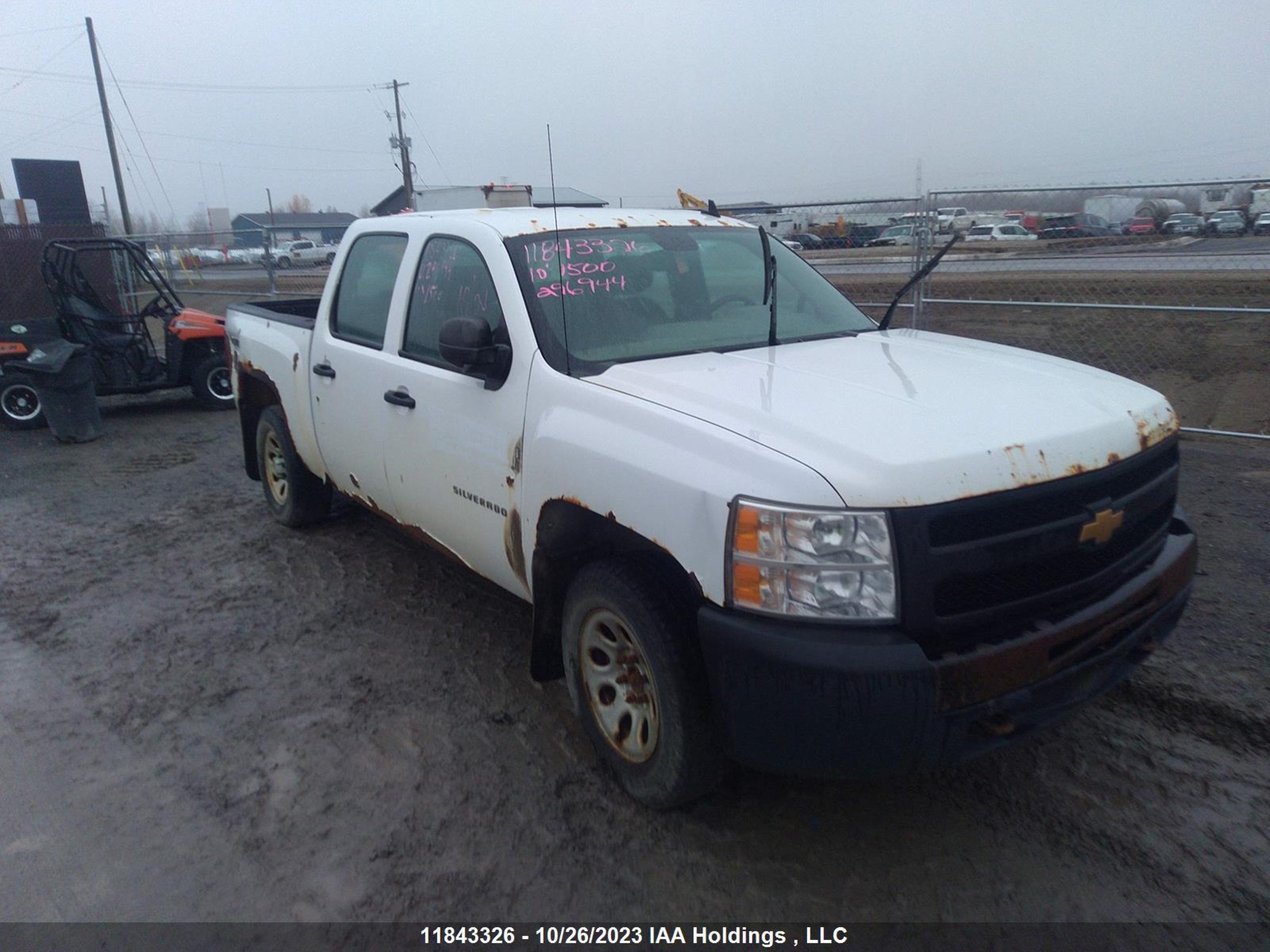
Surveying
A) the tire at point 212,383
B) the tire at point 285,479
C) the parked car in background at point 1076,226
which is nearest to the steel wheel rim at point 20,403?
the tire at point 212,383

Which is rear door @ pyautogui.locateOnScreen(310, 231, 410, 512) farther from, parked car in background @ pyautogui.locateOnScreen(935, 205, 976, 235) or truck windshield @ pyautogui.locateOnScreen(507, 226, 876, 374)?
parked car in background @ pyautogui.locateOnScreen(935, 205, 976, 235)

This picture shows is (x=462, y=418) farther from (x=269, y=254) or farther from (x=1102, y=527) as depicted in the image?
(x=269, y=254)

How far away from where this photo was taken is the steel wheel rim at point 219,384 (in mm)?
10750

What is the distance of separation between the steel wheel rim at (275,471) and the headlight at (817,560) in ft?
14.2

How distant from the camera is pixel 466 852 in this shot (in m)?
2.90

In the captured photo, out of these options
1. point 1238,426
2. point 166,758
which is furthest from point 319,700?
point 1238,426

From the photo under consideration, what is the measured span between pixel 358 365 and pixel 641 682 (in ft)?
7.78

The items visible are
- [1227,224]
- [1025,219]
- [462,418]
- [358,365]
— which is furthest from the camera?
[1025,219]

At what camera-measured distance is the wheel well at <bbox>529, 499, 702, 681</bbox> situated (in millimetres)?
2863

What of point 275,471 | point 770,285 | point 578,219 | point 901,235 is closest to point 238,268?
point 901,235

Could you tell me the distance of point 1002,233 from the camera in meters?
8.55

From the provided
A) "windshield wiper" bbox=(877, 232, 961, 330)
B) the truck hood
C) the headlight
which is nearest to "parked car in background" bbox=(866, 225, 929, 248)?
"windshield wiper" bbox=(877, 232, 961, 330)

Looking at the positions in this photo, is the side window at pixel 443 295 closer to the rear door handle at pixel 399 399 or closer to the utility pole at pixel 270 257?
the rear door handle at pixel 399 399

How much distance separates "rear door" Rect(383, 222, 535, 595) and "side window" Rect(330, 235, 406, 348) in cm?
29
